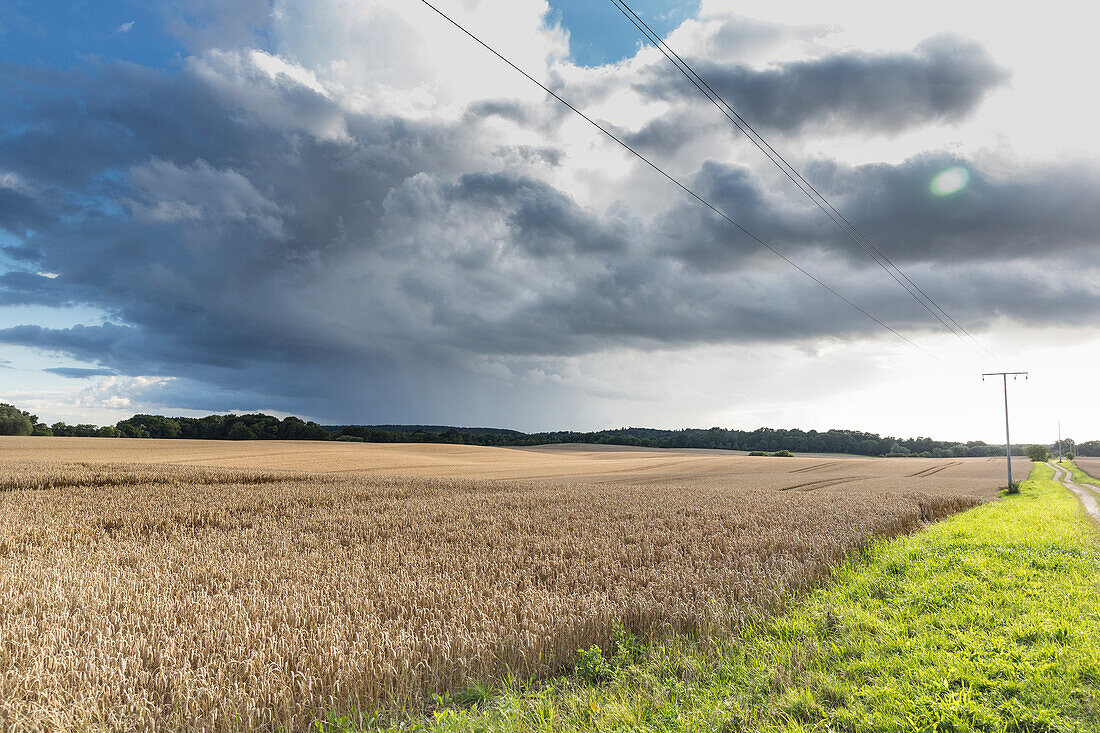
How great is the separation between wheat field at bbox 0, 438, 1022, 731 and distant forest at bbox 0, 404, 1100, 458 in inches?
3435

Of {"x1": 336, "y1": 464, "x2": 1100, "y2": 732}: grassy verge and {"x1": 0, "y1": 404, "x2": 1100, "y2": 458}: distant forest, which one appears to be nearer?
{"x1": 336, "y1": 464, "x2": 1100, "y2": 732}: grassy verge

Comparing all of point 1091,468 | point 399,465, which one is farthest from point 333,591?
point 1091,468

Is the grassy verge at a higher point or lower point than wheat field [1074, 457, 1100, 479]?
higher

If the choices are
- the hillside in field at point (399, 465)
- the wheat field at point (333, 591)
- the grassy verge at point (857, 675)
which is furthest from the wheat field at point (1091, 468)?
the grassy verge at point (857, 675)

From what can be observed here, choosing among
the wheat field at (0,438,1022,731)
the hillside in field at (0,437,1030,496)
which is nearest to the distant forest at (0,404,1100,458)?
the hillside in field at (0,437,1030,496)

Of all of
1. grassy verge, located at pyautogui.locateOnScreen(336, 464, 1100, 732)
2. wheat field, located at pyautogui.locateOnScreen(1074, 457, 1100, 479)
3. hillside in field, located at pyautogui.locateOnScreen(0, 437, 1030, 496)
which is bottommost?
wheat field, located at pyautogui.locateOnScreen(1074, 457, 1100, 479)

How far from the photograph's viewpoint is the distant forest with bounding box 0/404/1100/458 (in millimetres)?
92938

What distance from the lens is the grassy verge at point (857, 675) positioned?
5.13 metres

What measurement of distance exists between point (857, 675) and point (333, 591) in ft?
23.2

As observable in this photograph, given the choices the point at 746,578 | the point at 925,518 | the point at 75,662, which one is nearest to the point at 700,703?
the point at 746,578

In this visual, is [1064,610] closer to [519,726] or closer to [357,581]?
[519,726]

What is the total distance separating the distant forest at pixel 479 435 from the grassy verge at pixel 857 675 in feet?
323

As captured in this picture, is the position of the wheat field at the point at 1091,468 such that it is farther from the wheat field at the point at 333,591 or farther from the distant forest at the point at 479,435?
the wheat field at the point at 333,591

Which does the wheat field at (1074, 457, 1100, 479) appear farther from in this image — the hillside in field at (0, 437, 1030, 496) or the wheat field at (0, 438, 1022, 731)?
the wheat field at (0, 438, 1022, 731)
